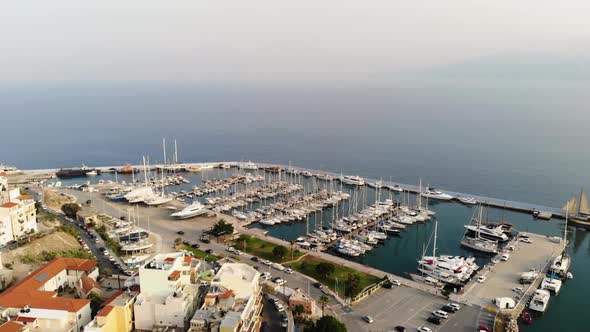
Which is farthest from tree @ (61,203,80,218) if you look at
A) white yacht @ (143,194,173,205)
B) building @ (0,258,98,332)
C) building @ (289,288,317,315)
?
building @ (289,288,317,315)

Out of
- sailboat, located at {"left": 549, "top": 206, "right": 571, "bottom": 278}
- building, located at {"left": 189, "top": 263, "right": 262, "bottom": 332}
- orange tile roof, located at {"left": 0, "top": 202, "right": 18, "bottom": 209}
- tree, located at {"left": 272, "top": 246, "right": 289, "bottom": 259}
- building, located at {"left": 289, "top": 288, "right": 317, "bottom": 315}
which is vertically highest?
orange tile roof, located at {"left": 0, "top": 202, "right": 18, "bottom": 209}

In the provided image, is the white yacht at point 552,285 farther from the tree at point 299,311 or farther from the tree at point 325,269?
the tree at point 299,311

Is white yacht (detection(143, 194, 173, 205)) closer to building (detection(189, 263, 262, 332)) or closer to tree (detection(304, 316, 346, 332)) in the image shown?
Answer: building (detection(189, 263, 262, 332))

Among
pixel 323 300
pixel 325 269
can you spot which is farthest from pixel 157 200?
pixel 323 300

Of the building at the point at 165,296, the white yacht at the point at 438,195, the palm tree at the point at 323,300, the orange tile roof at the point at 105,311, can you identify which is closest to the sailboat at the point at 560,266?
the white yacht at the point at 438,195

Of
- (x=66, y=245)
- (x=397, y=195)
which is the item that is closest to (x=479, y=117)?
(x=397, y=195)

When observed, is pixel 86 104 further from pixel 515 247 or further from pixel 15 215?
pixel 515 247

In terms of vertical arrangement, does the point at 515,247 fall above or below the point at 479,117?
below
